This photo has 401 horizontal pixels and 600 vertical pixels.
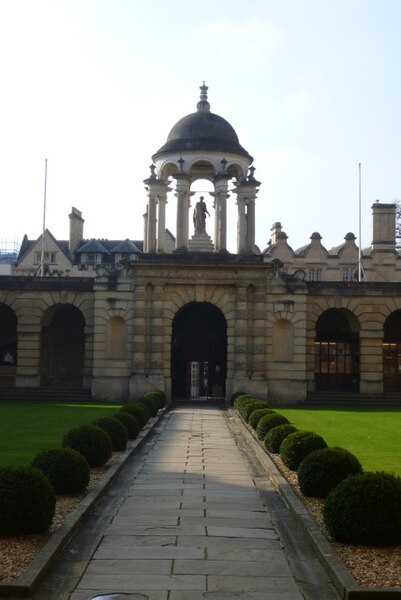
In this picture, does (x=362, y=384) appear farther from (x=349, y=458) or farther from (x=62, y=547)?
(x=62, y=547)

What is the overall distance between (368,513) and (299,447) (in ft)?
25.5

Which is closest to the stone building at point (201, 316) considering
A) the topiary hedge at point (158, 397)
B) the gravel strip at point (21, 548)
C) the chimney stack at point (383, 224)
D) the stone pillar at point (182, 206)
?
the stone pillar at point (182, 206)

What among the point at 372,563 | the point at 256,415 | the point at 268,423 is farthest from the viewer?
the point at 256,415

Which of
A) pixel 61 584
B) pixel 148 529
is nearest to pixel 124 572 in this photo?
pixel 61 584

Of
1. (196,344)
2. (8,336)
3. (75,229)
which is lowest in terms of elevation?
(196,344)

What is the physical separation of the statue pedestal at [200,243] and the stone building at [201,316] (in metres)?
0.07

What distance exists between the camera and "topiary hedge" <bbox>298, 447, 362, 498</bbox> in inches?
641

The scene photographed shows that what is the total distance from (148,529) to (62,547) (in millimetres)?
1916

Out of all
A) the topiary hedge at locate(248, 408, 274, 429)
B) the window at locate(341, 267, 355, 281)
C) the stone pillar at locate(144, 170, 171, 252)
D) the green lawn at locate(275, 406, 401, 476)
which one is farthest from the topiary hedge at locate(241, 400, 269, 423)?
the window at locate(341, 267, 355, 281)

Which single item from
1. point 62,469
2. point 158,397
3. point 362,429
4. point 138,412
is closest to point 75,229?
point 158,397

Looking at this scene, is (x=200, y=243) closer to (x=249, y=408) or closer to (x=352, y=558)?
(x=249, y=408)

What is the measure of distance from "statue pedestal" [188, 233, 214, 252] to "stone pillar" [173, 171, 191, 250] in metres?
2.18

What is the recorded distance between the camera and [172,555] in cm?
1234

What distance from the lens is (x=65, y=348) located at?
171ft
